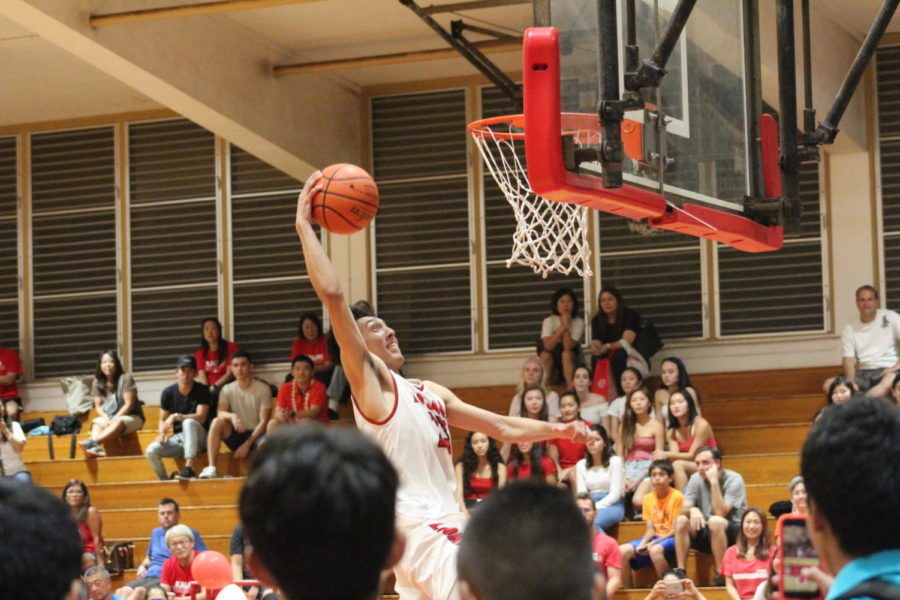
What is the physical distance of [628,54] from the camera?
5.79m

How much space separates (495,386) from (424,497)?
28.9 ft

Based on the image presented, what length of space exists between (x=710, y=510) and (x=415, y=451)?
215 inches

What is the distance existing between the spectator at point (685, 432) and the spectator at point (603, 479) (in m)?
0.39

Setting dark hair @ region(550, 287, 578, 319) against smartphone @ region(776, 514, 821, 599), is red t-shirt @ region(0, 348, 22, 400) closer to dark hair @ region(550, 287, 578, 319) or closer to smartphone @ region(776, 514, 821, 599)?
dark hair @ region(550, 287, 578, 319)

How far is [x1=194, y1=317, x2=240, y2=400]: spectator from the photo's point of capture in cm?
1368

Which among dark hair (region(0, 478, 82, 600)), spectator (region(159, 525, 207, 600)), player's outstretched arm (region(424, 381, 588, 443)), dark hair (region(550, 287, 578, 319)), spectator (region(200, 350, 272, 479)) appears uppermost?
dark hair (region(550, 287, 578, 319))

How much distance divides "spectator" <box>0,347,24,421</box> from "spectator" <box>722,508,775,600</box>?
844cm

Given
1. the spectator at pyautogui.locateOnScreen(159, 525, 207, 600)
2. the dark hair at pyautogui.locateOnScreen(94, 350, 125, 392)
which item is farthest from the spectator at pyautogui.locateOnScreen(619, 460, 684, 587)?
the dark hair at pyautogui.locateOnScreen(94, 350, 125, 392)

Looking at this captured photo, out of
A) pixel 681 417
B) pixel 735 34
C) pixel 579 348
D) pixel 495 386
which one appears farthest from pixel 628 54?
pixel 495 386

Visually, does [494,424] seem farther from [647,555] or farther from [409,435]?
[647,555]

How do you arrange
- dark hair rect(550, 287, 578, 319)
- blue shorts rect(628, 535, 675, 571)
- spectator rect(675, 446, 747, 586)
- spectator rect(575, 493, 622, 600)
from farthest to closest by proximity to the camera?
dark hair rect(550, 287, 578, 319) < blue shorts rect(628, 535, 675, 571) < spectator rect(675, 446, 747, 586) < spectator rect(575, 493, 622, 600)

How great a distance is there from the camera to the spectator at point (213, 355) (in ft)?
44.9

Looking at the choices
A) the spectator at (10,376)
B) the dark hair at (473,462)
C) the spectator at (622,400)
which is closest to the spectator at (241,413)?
the dark hair at (473,462)

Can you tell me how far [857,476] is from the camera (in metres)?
2.10
